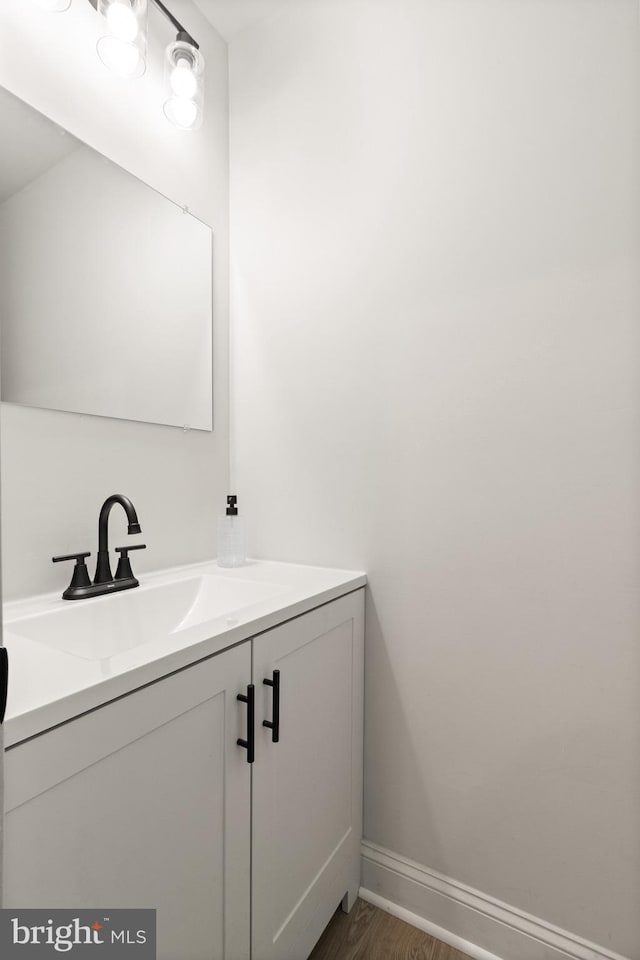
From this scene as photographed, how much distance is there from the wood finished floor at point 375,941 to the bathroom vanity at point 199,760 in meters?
0.05

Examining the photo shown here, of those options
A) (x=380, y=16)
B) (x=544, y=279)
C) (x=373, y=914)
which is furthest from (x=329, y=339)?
(x=373, y=914)

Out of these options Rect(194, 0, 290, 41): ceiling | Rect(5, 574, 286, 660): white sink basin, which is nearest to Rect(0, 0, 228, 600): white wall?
Rect(194, 0, 290, 41): ceiling

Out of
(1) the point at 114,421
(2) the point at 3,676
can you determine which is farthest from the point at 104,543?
(2) the point at 3,676

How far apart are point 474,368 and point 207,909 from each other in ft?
3.78

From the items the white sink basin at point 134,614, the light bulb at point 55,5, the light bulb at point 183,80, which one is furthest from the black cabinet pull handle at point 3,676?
the light bulb at point 183,80

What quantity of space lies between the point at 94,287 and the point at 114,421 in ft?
1.01

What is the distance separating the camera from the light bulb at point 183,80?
129 cm

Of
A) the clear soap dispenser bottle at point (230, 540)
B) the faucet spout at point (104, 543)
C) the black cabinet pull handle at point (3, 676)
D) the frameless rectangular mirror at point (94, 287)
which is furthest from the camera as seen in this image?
the clear soap dispenser bottle at point (230, 540)

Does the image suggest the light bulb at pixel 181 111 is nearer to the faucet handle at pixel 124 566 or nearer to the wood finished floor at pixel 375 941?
the faucet handle at pixel 124 566

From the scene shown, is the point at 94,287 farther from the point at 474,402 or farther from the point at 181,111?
the point at 474,402

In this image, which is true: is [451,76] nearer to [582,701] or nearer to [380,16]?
[380,16]

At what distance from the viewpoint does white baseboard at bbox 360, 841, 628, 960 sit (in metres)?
1.10

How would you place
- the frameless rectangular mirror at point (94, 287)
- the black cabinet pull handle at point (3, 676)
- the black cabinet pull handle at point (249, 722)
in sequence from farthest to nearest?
1. the frameless rectangular mirror at point (94, 287)
2. the black cabinet pull handle at point (249, 722)
3. the black cabinet pull handle at point (3, 676)

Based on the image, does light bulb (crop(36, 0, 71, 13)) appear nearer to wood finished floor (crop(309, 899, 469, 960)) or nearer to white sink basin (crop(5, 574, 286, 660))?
white sink basin (crop(5, 574, 286, 660))
